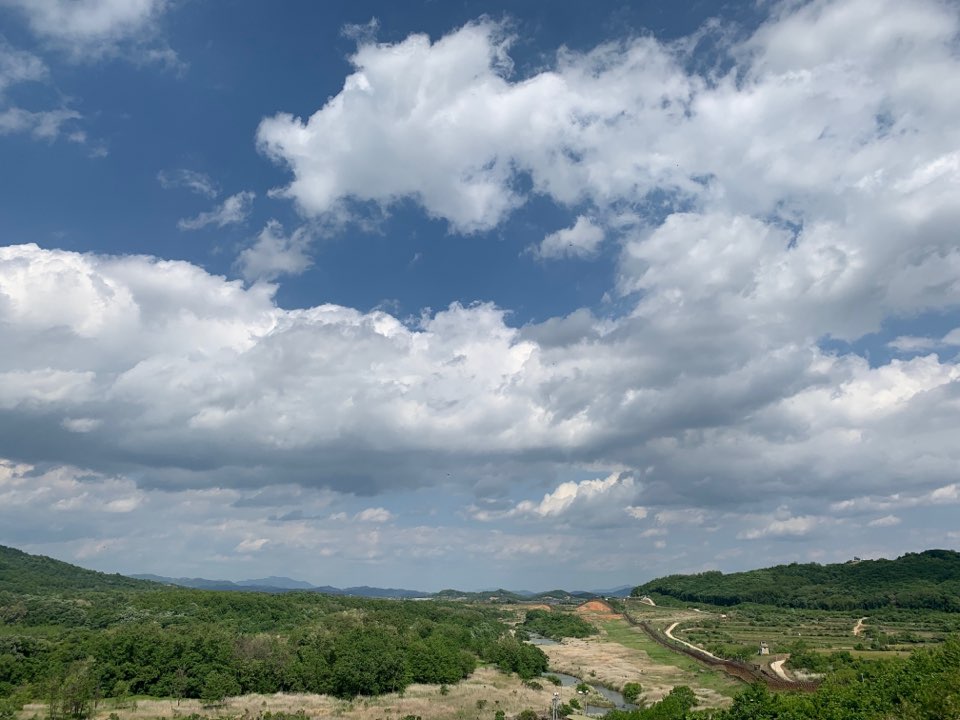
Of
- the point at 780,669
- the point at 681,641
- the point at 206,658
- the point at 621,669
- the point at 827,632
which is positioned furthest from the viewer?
the point at 827,632

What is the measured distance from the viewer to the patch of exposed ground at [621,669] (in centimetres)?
9538

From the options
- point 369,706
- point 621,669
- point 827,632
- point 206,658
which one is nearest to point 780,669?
point 621,669

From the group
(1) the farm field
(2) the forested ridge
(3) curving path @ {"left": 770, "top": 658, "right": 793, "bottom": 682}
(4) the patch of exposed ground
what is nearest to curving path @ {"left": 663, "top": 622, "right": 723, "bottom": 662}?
(1) the farm field

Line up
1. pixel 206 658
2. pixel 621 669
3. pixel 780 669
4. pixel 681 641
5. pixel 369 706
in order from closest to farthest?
pixel 369 706 < pixel 206 658 < pixel 780 669 < pixel 621 669 < pixel 681 641

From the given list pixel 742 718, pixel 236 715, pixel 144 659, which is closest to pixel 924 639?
pixel 742 718

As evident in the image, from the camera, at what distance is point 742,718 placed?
57.6 m

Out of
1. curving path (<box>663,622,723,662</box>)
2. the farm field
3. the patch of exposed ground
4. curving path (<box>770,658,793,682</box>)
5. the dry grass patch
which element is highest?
the farm field

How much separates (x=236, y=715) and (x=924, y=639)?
123m

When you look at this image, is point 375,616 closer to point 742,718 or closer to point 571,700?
point 571,700

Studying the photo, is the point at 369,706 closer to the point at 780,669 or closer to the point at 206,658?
the point at 206,658

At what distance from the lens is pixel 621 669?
120 m

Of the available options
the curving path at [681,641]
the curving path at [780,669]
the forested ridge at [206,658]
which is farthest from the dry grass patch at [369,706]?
the curving path at [681,641]

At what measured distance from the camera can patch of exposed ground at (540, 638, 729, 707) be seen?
313ft

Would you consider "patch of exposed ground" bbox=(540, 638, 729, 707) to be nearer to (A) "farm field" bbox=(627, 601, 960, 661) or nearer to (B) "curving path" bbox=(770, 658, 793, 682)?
(B) "curving path" bbox=(770, 658, 793, 682)
